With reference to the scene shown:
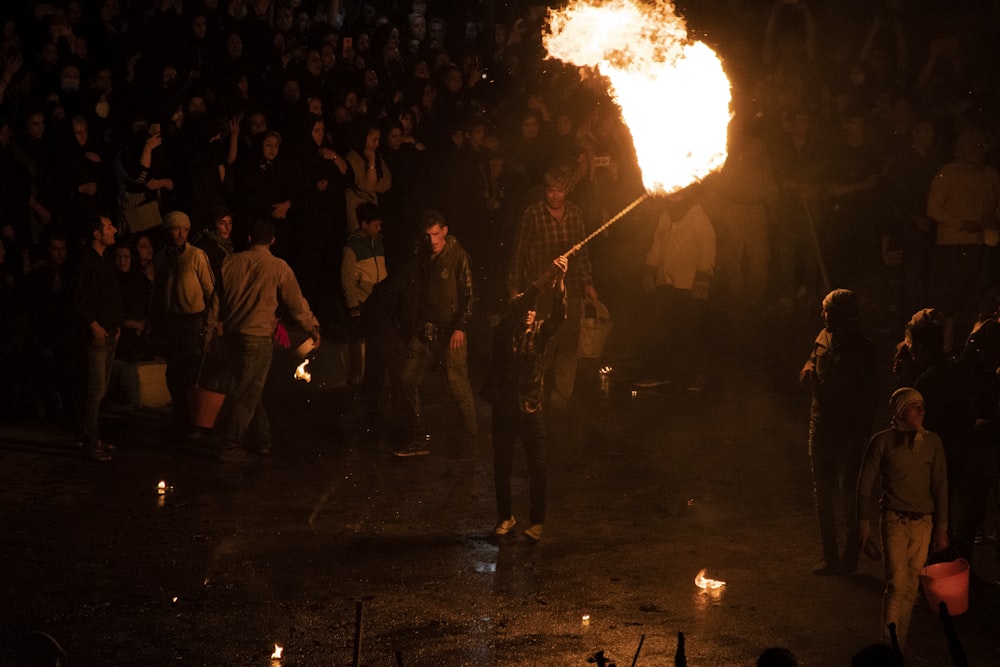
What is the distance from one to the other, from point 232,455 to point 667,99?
516 cm

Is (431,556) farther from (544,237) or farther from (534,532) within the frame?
(544,237)

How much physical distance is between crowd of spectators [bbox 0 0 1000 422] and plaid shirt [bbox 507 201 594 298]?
139cm

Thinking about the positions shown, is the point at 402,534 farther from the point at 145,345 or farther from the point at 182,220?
the point at 145,345

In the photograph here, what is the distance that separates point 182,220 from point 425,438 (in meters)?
3.19

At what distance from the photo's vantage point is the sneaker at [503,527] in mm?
9664

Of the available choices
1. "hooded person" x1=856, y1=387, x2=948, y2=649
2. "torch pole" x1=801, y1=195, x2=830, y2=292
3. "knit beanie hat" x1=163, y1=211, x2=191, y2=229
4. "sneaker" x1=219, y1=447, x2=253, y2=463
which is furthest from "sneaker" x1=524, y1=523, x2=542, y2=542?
"torch pole" x1=801, y1=195, x2=830, y2=292

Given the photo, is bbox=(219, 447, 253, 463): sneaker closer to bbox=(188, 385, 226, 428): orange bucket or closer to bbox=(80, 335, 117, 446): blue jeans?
bbox=(188, 385, 226, 428): orange bucket

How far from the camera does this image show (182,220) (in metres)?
12.5

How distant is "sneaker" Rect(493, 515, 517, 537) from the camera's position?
9664 millimetres

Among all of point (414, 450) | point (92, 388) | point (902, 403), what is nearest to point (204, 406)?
point (92, 388)

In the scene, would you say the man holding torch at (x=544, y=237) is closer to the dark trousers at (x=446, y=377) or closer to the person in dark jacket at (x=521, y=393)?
the dark trousers at (x=446, y=377)

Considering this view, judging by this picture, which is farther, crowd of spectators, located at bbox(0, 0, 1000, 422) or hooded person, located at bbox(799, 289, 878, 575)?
crowd of spectators, located at bbox(0, 0, 1000, 422)

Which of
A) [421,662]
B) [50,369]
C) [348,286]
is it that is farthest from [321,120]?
[421,662]

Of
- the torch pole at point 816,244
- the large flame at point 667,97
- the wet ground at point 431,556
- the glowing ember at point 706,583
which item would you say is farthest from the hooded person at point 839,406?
the torch pole at point 816,244
